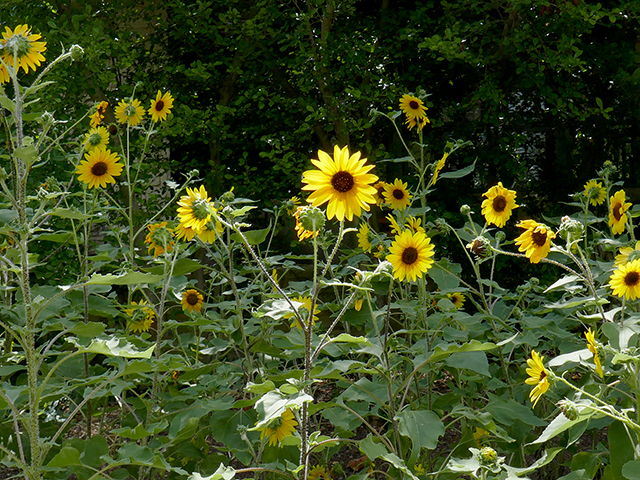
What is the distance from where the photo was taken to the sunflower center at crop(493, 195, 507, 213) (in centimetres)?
212

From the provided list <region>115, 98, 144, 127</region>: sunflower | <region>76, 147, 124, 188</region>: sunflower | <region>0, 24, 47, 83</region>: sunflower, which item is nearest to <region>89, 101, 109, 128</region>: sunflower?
<region>115, 98, 144, 127</region>: sunflower

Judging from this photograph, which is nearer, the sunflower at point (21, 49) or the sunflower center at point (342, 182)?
the sunflower center at point (342, 182)

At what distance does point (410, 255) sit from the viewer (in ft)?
6.00

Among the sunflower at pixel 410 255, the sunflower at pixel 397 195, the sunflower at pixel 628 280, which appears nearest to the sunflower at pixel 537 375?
the sunflower at pixel 628 280

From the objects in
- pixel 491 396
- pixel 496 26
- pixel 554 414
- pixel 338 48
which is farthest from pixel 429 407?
pixel 496 26

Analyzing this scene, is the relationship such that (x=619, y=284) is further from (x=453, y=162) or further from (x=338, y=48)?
(x=453, y=162)

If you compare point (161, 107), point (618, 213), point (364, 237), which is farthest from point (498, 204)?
point (161, 107)

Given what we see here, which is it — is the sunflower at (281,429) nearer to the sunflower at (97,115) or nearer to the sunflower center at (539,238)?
the sunflower center at (539,238)

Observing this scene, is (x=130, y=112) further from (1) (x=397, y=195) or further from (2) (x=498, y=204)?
(2) (x=498, y=204)

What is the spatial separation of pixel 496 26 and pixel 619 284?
3302 millimetres

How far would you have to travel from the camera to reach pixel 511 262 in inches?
184

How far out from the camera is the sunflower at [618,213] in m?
2.03

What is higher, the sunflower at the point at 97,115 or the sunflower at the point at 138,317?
the sunflower at the point at 97,115

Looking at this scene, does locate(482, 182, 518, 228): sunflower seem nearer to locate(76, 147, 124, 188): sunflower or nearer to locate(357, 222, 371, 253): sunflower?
locate(357, 222, 371, 253): sunflower
